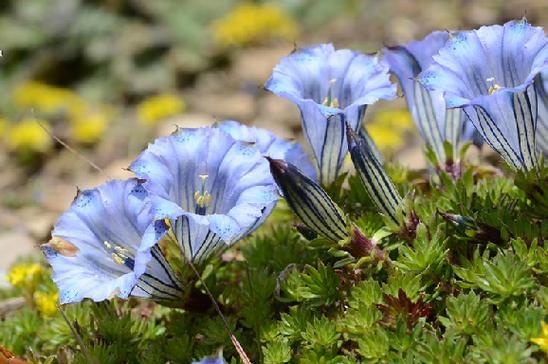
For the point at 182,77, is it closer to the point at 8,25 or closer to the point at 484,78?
the point at 8,25

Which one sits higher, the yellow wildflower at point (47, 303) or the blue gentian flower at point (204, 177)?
the blue gentian flower at point (204, 177)

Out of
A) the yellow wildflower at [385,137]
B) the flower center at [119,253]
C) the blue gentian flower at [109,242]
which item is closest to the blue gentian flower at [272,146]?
the blue gentian flower at [109,242]

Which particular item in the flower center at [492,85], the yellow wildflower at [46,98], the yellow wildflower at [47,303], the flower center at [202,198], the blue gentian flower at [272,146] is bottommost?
the yellow wildflower at [46,98]

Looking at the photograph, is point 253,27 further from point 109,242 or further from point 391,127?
point 109,242

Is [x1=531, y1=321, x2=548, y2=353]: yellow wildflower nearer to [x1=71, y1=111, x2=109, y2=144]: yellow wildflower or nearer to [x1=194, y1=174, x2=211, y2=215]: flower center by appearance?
[x1=194, y1=174, x2=211, y2=215]: flower center

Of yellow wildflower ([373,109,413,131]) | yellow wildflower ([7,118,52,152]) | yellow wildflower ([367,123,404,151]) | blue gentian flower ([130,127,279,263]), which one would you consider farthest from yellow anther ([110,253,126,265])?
yellow wildflower ([7,118,52,152])

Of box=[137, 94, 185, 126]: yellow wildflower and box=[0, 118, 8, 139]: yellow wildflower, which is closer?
box=[137, 94, 185, 126]: yellow wildflower

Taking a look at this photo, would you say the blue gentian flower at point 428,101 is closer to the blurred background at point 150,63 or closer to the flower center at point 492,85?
the flower center at point 492,85
